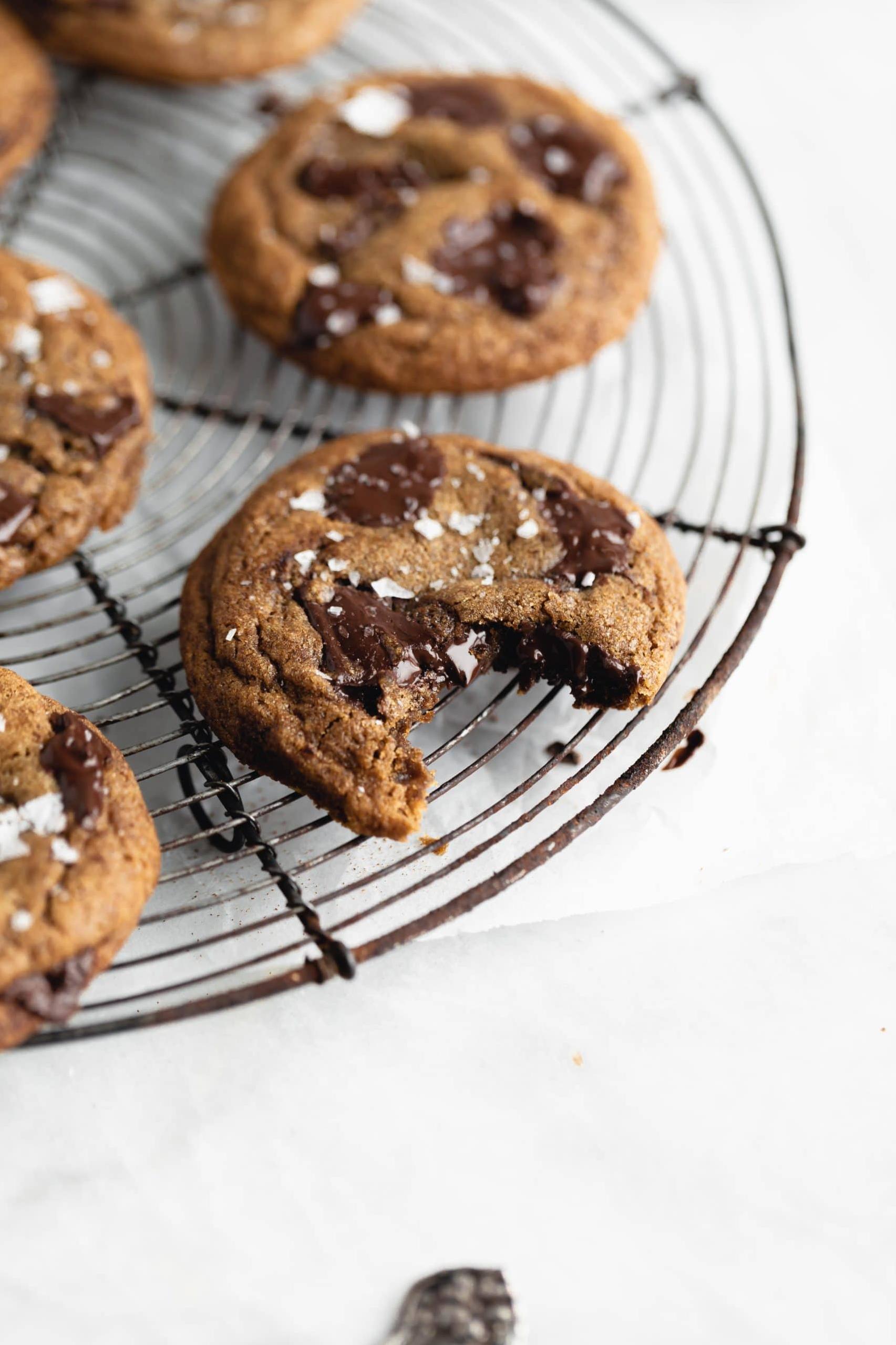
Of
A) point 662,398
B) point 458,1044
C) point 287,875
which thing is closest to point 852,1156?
point 458,1044

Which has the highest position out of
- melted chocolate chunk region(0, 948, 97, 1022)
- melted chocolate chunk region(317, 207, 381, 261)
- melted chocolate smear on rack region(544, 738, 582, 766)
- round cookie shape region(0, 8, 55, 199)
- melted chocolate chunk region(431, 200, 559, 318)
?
melted chocolate chunk region(431, 200, 559, 318)

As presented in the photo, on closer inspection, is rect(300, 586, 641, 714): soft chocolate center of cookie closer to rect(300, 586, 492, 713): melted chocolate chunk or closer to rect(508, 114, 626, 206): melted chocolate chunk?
rect(300, 586, 492, 713): melted chocolate chunk

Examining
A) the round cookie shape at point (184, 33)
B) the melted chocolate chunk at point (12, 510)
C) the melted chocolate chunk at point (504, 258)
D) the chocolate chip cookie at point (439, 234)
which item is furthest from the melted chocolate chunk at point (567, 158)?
the melted chocolate chunk at point (12, 510)

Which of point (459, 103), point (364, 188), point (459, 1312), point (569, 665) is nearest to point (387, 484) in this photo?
point (569, 665)

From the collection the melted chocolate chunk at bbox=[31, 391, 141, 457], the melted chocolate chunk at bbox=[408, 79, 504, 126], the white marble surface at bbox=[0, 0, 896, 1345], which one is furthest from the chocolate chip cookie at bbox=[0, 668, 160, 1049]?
the melted chocolate chunk at bbox=[408, 79, 504, 126]

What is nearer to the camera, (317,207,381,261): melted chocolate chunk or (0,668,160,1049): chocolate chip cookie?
(0,668,160,1049): chocolate chip cookie

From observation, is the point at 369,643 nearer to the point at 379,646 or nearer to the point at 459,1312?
the point at 379,646

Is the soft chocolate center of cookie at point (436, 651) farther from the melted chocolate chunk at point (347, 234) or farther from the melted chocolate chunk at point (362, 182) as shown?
the melted chocolate chunk at point (362, 182)
